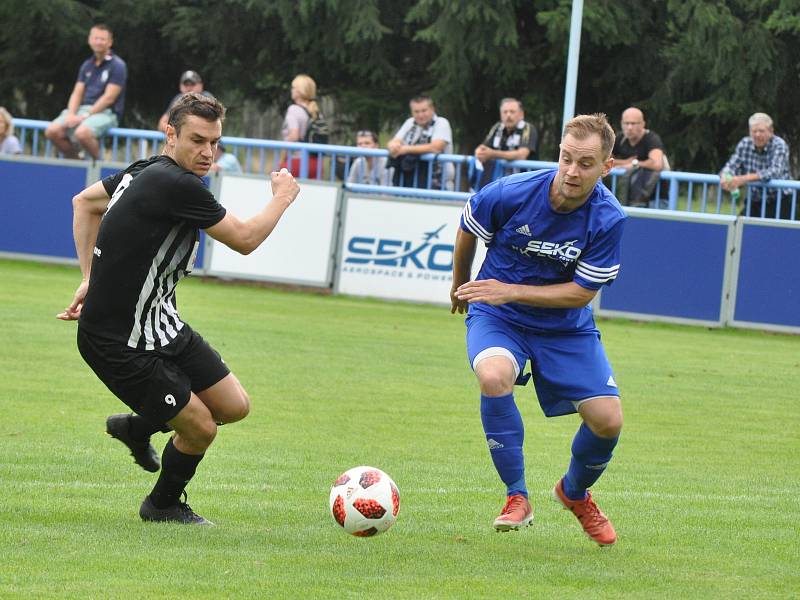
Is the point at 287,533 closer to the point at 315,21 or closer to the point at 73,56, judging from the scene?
the point at 315,21

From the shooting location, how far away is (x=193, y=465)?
657 centimetres

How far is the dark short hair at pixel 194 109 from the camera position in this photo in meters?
6.20

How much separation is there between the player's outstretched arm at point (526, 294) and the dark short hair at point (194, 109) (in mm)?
1360

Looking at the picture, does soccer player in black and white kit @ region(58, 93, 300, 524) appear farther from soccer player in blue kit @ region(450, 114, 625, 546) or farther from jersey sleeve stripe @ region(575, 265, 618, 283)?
jersey sleeve stripe @ region(575, 265, 618, 283)

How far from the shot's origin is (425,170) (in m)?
17.9

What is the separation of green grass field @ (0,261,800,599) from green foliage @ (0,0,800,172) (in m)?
8.37

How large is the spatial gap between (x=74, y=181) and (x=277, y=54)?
8213mm

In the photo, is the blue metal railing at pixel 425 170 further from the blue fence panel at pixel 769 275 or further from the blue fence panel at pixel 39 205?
the blue fence panel at pixel 39 205

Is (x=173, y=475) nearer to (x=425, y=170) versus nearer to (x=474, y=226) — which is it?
(x=474, y=226)

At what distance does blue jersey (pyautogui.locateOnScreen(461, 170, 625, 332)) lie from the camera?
261 inches

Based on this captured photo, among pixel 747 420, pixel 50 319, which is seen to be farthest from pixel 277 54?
pixel 747 420

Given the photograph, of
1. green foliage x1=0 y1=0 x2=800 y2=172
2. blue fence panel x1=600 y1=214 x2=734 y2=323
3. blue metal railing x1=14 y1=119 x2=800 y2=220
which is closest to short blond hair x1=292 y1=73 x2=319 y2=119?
blue metal railing x1=14 y1=119 x2=800 y2=220

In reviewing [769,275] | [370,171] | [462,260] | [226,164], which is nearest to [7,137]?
[226,164]

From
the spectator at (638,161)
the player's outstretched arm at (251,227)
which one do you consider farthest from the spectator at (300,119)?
the player's outstretched arm at (251,227)
